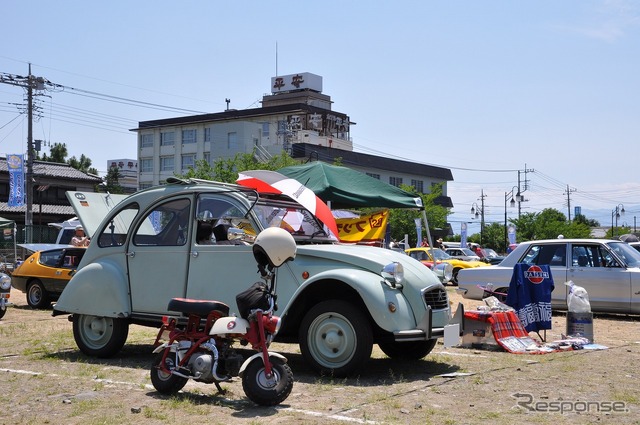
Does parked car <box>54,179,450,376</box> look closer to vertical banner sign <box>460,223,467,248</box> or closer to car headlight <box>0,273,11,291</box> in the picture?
car headlight <box>0,273,11,291</box>

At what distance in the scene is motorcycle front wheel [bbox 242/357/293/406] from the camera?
6379 millimetres

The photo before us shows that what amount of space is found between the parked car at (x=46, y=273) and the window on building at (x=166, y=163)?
63.4 meters

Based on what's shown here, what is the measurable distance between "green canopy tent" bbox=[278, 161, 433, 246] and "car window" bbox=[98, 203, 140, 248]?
3989mm

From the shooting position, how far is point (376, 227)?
1295cm

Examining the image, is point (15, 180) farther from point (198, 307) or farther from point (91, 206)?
point (198, 307)

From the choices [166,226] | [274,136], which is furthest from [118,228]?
[274,136]

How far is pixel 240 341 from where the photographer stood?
6.78 m

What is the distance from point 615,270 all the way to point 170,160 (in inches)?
2749

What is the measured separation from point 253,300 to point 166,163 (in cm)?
7632

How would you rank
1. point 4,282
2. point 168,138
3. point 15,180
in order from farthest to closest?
point 168,138 → point 15,180 → point 4,282

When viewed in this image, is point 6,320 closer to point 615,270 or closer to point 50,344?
point 50,344

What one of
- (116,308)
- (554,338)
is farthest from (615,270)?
(116,308)

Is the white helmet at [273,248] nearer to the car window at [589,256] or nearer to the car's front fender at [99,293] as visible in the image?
the car's front fender at [99,293]

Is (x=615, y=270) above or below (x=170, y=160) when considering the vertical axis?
below
